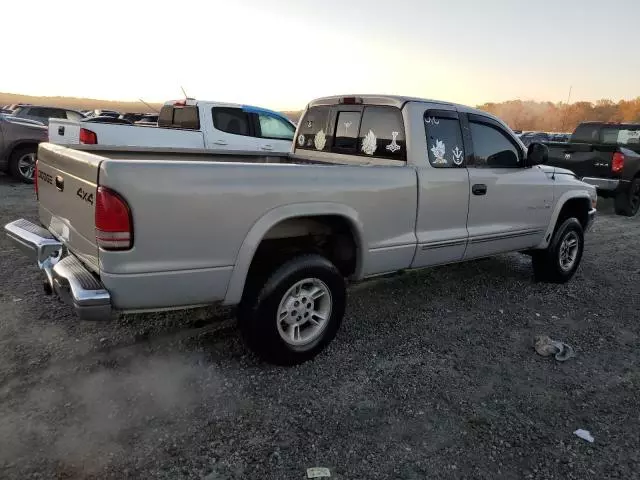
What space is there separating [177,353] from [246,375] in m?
0.60

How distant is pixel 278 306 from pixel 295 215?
23.9 inches

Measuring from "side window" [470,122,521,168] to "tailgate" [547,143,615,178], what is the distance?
608 centimetres

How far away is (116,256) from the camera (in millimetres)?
2658

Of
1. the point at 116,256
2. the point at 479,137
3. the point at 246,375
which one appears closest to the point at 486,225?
the point at 479,137

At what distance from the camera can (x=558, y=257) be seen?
552cm

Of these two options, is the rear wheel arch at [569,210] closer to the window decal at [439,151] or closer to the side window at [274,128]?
the window decal at [439,151]

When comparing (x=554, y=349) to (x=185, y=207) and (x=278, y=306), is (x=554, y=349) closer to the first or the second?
(x=278, y=306)

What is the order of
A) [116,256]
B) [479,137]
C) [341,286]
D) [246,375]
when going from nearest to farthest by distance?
[116,256] < [246,375] < [341,286] < [479,137]

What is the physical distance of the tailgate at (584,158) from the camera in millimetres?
9852

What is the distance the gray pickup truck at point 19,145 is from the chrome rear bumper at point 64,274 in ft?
24.2

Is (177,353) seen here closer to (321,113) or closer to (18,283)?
(18,283)

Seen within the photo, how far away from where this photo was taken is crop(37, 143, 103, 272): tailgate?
277 cm

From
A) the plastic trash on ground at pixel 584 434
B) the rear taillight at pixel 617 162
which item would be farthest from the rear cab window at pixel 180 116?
the rear taillight at pixel 617 162

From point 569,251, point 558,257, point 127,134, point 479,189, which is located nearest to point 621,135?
point 569,251
